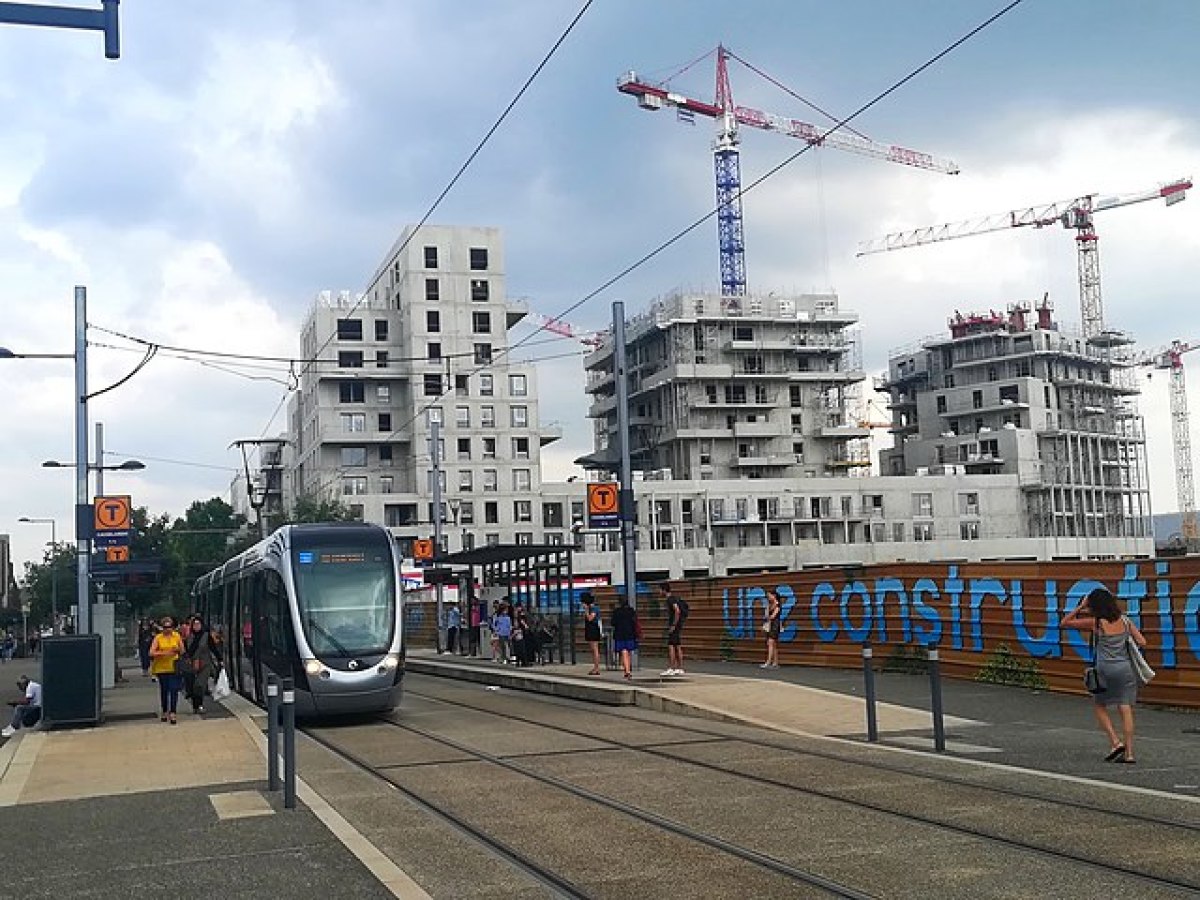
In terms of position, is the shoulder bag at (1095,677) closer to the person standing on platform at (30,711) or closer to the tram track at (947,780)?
the tram track at (947,780)

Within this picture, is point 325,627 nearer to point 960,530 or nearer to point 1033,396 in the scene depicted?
point 960,530

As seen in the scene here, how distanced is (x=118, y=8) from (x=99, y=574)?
951 inches

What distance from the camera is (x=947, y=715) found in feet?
57.3

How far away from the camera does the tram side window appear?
21.3 meters

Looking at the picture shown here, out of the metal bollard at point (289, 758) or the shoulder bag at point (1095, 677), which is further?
the shoulder bag at point (1095, 677)

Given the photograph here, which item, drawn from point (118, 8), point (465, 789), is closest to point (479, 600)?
point (465, 789)

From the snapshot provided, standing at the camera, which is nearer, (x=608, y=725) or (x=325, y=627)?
(x=608, y=725)

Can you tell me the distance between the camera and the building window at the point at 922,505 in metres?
111

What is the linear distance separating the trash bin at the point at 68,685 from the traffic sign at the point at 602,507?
10.8 m

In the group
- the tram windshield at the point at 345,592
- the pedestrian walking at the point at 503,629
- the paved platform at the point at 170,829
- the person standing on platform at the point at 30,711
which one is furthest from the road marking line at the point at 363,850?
the pedestrian walking at the point at 503,629

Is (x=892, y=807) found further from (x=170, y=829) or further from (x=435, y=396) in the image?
(x=435, y=396)

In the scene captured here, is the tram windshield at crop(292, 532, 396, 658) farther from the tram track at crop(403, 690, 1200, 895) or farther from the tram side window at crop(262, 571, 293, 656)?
the tram track at crop(403, 690, 1200, 895)

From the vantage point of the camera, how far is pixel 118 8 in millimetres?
11273

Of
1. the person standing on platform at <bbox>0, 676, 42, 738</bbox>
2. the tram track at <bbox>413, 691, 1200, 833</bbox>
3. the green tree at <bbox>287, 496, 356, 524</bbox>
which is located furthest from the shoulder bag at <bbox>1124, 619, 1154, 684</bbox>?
the green tree at <bbox>287, 496, 356, 524</bbox>
